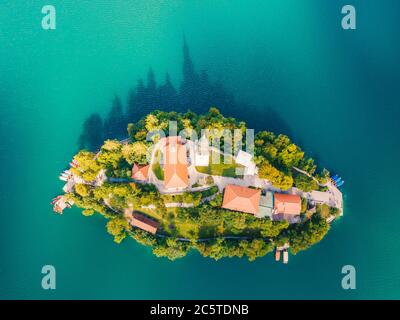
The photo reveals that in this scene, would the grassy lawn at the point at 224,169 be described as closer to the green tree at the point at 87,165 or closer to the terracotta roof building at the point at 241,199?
the terracotta roof building at the point at 241,199

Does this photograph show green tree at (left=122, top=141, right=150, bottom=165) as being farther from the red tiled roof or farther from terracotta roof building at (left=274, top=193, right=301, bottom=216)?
terracotta roof building at (left=274, top=193, right=301, bottom=216)

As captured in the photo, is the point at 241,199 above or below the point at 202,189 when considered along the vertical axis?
below

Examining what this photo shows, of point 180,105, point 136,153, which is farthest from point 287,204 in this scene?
point 136,153

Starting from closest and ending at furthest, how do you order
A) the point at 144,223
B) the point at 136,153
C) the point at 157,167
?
the point at 144,223 < the point at 136,153 < the point at 157,167

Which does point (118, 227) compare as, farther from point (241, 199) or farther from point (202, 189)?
point (241, 199)

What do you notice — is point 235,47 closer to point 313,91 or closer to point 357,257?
point 313,91

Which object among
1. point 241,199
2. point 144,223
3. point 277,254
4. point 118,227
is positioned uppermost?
point 241,199
